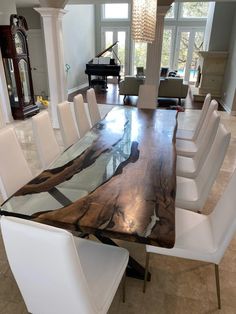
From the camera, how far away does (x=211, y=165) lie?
1861 mm

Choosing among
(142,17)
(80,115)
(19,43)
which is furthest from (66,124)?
(19,43)

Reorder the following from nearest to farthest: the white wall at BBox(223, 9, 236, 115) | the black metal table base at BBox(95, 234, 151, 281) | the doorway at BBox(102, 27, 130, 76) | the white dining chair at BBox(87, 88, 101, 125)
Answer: the black metal table base at BBox(95, 234, 151, 281)
the white dining chair at BBox(87, 88, 101, 125)
the white wall at BBox(223, 9, 236, 115)
the doorway at BBox(102, 27, 130, 76)

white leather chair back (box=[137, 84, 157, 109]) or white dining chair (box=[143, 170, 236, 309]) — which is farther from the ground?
white leather chair back (box=[137, 84, 157, 109])

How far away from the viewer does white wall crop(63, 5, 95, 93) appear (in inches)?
312

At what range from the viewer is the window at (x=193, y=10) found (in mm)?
9382

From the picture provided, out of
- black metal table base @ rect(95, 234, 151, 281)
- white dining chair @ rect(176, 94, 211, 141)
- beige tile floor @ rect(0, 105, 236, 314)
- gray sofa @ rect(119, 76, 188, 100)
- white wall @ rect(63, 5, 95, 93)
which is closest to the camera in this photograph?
beige tile floor @ rect(0, 105, 236, 314)

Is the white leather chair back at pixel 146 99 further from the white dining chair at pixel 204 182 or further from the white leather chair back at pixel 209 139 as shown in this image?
the white dining chair at pixel 204 182

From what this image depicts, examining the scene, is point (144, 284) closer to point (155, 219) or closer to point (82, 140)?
point (155, 219)

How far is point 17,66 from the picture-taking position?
Answer: 16.6 feet

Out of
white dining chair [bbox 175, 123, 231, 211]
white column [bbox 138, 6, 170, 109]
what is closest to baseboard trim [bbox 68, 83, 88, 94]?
white column [bbox 138, 6, 170, 109]

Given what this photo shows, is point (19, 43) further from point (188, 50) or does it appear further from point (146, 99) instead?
point (188, 50)

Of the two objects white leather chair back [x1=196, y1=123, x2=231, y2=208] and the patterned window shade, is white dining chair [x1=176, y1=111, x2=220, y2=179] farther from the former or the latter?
the patterned window shade

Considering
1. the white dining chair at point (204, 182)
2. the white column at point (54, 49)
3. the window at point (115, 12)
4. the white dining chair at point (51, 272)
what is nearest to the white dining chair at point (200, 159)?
the white dining chair at point (204, 182)

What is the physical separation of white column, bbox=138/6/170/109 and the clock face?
2755 mm
